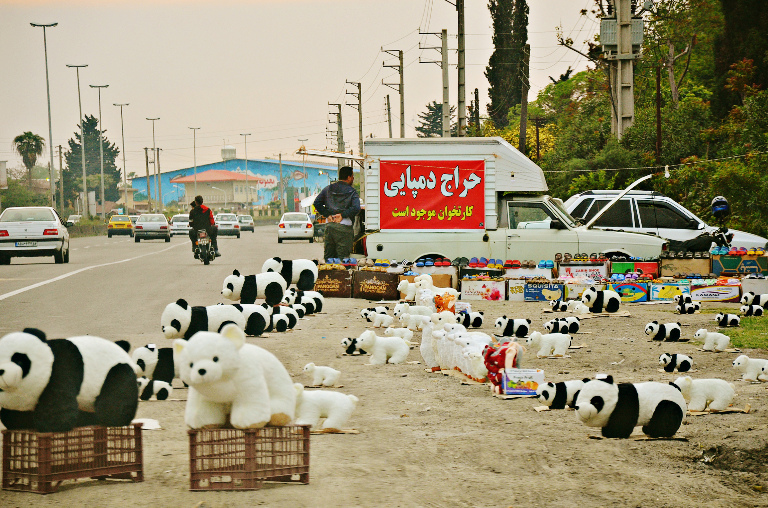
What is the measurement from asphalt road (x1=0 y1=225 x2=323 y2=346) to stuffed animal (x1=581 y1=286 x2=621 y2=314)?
5.97m

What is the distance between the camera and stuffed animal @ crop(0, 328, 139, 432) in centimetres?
473

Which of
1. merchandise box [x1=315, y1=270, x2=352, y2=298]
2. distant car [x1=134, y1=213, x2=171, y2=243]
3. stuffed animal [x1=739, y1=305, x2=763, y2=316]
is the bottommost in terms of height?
stuffed animal [x1=739, y1=305, x2=763, y2=316]

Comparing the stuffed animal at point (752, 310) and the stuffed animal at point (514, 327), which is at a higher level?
the stuffed animal at point (514, 327)

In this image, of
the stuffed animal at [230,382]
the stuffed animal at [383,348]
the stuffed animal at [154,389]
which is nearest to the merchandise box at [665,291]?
the stuffed animal at [383,348]

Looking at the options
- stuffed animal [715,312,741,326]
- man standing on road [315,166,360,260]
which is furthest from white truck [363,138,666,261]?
stuffed animal [715,312,741,326]

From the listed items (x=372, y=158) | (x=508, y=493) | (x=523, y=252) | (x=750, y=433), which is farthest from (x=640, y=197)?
(x=508, y=493)

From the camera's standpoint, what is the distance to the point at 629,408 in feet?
19.7

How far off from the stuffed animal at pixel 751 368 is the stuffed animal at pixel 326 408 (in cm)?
374

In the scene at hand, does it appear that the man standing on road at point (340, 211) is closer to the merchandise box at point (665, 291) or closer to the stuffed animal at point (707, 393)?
the merchandise box at point (665, 291)

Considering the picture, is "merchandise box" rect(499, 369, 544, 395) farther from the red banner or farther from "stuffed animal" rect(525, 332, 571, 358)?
the red banner

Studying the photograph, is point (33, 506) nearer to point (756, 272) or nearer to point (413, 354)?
point (413, 354)

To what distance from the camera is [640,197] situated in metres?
19.7

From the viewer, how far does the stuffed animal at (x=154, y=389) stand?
278 inches

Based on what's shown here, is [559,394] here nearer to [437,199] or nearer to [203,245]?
[437,199]
